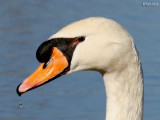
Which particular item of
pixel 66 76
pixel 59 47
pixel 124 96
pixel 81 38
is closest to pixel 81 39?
pixel 81 38

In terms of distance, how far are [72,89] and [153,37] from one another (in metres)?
1.99

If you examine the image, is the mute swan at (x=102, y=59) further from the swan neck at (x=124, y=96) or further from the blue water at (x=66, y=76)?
the blue water at (x=66, y=76)

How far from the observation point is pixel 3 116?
852cm

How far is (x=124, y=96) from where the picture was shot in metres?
5.36

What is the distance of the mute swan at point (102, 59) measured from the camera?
5145mm

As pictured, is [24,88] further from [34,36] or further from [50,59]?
[34,36]

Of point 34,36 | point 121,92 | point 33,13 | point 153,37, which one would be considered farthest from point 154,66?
point 121,92

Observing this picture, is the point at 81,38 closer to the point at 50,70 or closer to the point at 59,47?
the point at 59,47

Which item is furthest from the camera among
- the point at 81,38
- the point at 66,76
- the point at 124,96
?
the point at 66,76

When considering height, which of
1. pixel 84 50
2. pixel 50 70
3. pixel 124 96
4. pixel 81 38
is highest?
pixel 81 38

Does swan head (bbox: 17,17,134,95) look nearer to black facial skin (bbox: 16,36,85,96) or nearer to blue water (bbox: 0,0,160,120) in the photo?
black facial skin (bbox: 16,36,85,96)

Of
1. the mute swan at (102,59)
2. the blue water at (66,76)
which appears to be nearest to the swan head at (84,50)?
the mute swan at (102,59)

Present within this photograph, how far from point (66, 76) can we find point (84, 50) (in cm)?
430

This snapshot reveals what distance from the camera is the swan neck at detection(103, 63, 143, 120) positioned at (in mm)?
5297
